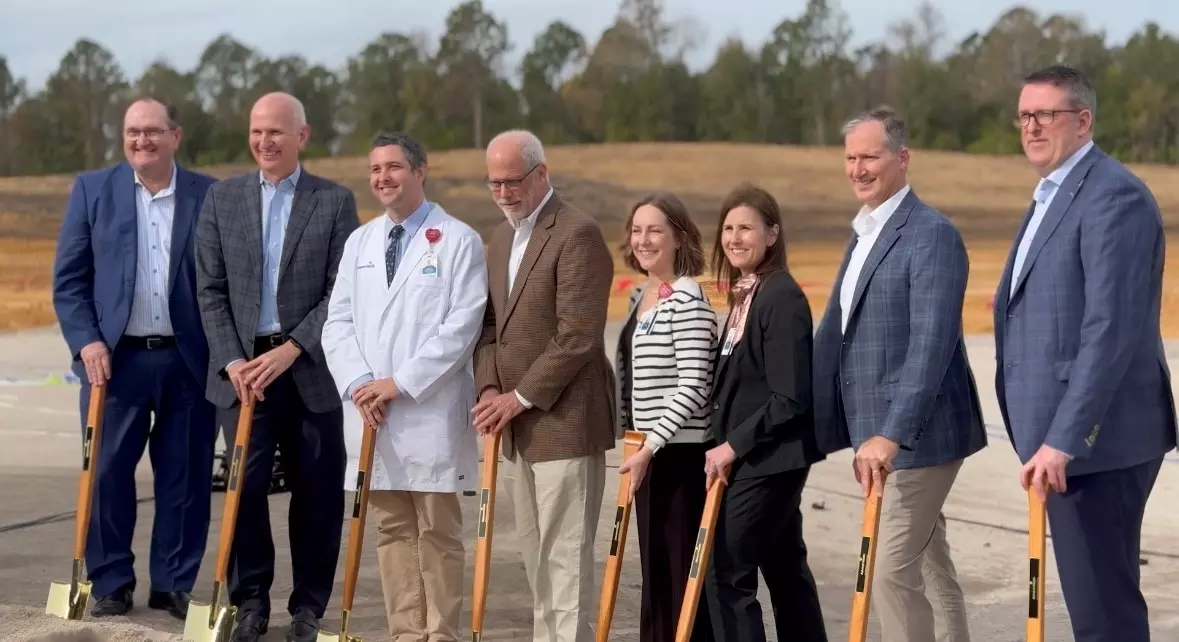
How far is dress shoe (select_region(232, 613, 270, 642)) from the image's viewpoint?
4.39 m

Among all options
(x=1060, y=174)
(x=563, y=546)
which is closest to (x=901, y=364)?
(x=1060, y=174)

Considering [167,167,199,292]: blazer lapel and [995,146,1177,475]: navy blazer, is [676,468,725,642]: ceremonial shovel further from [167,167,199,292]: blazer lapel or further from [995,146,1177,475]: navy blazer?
[167,167,199,292]: blazer lapel

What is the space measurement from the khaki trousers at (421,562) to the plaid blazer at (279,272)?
429 millimetres

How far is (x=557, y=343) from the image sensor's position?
397 centimetres

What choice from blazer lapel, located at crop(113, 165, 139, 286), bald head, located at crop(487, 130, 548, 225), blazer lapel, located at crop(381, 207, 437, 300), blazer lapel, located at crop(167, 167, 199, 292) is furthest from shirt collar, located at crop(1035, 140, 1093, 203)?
blazer lapel, located at crop(113, 165, 139, 286)

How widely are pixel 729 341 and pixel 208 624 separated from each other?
1.76m

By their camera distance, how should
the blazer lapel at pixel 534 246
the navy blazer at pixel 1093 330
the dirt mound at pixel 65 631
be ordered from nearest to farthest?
1. the navy blazer at pixel 1093 330
2. the dirt mound at pixel 65 631
3. the blazer lapel at pixel 534 246

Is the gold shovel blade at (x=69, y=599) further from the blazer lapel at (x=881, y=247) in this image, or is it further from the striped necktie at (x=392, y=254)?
the blazer lapel at (x=881, y=247)

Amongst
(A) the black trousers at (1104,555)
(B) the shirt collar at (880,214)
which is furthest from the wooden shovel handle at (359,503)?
(A) the black trousers at (1104,555)

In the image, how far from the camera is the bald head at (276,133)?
4441mm

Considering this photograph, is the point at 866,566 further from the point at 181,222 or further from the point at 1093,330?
the point at 181,222

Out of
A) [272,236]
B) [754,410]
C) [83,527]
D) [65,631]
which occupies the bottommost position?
[65,631]

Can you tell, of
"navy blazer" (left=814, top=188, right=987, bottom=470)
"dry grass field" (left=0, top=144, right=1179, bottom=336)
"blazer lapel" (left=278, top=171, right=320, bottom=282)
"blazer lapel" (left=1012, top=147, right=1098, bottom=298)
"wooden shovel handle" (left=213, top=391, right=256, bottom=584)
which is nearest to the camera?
"blazer lapel" (left=1012, top=147, right=1098, bottom=298)

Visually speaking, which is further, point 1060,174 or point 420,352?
point 420,352
